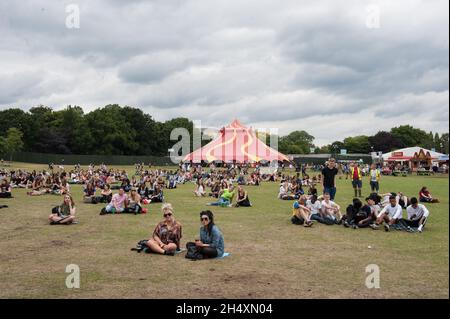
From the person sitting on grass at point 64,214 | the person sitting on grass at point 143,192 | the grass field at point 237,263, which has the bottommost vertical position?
the grass field at point 237,263

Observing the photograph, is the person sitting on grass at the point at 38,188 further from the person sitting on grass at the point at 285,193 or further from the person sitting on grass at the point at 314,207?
the person sitting on grass at the point at 314,207

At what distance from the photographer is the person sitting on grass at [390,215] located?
10922mm

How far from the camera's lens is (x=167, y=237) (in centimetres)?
826

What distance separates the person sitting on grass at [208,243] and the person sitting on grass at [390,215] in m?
4.90

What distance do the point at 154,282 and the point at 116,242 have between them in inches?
130

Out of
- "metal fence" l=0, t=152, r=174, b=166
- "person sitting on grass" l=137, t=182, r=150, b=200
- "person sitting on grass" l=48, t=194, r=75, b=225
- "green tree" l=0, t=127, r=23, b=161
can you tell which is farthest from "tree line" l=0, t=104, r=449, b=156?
"person sitting on grass" l=48, t=194, r=75, b=225

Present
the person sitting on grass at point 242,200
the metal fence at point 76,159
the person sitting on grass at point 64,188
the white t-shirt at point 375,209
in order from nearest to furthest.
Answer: the white t-shirt at point 375,209 < the person sitting on grass at point 242,200 < the person sitting on grass at point 64,188 < the metal fence at point 76,159

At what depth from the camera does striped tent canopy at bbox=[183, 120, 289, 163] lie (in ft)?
148

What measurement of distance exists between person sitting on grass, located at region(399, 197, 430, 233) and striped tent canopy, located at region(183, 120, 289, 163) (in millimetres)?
33217

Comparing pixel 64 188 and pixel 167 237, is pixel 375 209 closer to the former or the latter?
pixel 167 237

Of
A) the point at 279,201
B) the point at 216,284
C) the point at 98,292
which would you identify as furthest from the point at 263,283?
the point at 279,201

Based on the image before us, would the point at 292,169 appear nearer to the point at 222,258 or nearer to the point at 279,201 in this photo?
the point at 279,201

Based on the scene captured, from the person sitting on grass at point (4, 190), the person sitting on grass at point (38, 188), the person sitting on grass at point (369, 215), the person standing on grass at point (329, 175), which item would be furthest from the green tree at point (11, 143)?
the person sitting on grass at point (369, 215)

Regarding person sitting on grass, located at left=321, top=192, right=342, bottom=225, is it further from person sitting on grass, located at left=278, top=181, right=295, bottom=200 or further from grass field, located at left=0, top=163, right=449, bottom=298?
person sitting on grass, located at left=278, top=181, right=295, bottom=200
